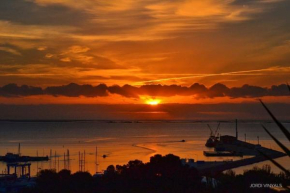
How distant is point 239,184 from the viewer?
2741cm

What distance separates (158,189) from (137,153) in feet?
213

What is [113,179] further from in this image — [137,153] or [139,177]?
[137,153]

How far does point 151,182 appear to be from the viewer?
91.7 feet

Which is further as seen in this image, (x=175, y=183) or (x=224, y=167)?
(x=224, y=167)

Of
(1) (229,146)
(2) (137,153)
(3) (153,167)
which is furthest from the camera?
(1) (229,146)

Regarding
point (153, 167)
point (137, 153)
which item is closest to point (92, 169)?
point (137, 153)

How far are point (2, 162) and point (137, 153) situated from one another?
2634 cm

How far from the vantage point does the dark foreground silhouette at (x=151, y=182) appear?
26.6 m

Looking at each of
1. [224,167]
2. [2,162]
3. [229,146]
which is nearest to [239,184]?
[224,167]

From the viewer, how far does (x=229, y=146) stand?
101062mm

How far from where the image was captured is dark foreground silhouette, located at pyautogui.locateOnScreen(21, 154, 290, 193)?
26628mm

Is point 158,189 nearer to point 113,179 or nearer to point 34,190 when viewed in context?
point 113,179

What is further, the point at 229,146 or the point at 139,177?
the point at 229,146

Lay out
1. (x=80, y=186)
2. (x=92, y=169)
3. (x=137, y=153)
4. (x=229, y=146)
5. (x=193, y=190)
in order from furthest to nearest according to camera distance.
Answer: (x=229, y=146), (x=137, y=153), (x=92, y=169), (x=80, y=186), (x=193, y=190)
